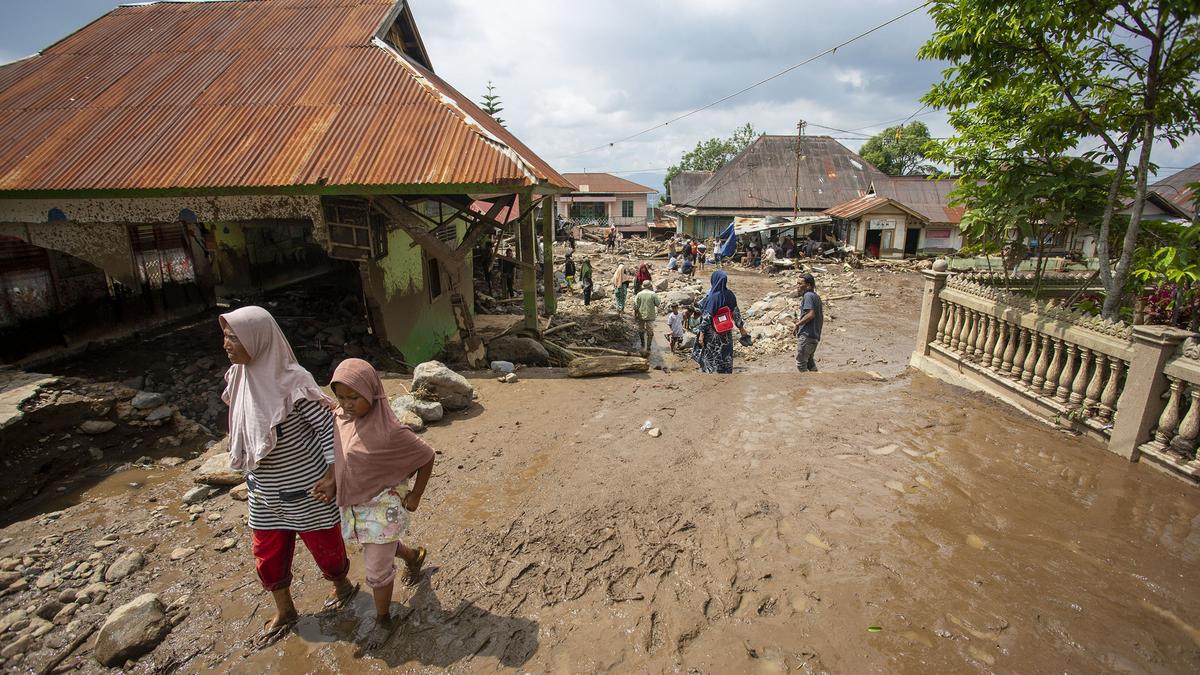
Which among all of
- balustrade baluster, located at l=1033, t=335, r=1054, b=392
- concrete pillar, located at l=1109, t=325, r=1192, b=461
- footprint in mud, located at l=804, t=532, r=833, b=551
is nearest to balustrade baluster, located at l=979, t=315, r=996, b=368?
balustrade baluster, located at l=1033, t=335, r=1054, b=392

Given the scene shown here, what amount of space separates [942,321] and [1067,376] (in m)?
2.17

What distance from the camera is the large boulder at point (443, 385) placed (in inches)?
216

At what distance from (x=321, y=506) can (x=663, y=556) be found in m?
1.91

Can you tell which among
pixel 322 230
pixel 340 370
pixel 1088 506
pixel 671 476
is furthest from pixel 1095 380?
pixel 322 230

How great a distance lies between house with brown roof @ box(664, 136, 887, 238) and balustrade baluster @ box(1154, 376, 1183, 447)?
99.0 ft

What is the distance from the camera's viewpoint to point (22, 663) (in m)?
2.65

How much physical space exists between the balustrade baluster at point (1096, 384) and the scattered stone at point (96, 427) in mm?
8964

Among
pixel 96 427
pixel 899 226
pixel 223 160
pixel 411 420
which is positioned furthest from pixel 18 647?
pixel 899 226

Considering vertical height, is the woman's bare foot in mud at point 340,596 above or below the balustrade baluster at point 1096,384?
below

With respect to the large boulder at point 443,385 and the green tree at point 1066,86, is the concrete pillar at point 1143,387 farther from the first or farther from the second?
the large boulder at point 443,385

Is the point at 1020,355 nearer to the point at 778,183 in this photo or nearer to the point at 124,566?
the point at 124,566

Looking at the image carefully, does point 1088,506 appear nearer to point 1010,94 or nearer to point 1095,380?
point 1095,380

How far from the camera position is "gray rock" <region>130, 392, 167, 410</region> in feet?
18.0

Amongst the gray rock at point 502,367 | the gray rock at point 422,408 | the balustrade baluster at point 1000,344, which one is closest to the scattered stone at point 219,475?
the gray rock at point 422,408
